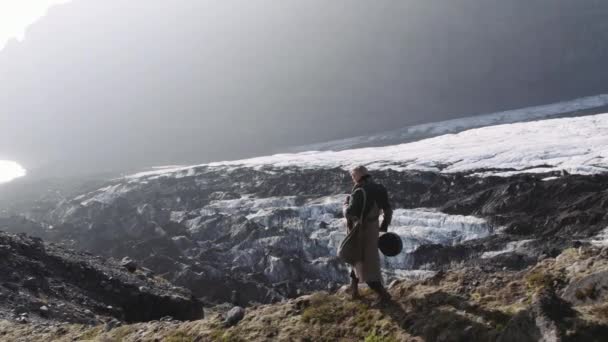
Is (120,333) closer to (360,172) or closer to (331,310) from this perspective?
(331,310)

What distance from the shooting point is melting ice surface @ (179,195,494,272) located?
4209cm

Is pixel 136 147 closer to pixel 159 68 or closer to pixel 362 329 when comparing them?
pixel 159 68

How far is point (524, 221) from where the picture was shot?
41062 mm

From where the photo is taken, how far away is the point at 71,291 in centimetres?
1561

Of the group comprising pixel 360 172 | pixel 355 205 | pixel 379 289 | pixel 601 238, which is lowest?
pixel 601 238

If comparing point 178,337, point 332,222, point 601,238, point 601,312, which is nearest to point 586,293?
point 601,312

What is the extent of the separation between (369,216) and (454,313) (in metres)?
1.51

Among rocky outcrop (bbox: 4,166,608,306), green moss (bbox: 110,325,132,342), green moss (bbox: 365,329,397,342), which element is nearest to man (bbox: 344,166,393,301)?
green moss (bbox: 365,329,397,342)

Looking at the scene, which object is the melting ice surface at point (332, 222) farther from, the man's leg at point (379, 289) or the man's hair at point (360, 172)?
the man's hair at point (360, 172)

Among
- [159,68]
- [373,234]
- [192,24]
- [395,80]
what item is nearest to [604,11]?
[395,80]

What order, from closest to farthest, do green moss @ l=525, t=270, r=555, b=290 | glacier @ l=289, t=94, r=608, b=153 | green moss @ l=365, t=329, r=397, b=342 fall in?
green moss @ l=365, t=329, r=397, b=342, green moss @ l=525, t=270, r=555, b=290, glacier @ l=289, t=94, r=608, b=153

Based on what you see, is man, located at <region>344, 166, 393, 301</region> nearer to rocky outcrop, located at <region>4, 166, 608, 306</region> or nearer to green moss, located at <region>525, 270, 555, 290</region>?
green moss, located at <region>525, 270, 555, 290</region>

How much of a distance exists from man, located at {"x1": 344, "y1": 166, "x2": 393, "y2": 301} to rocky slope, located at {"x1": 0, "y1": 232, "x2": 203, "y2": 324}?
893cm

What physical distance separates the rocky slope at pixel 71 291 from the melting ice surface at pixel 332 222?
2521 cm
